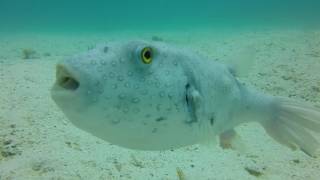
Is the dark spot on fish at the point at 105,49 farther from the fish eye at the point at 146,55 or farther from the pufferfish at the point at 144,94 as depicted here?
the fish eye at the point at 146,55

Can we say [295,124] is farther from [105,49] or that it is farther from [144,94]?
[105,49]

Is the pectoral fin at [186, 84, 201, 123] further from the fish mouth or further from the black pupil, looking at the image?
the fish mouth

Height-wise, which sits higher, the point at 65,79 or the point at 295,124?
the point at 65,79

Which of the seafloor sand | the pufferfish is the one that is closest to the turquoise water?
the seafloor sand

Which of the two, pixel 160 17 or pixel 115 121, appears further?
pixel 160 17

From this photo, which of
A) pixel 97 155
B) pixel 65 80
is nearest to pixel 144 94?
pixel 65 80

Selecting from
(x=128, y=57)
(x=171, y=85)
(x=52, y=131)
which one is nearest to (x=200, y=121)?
(x=171, y=85)

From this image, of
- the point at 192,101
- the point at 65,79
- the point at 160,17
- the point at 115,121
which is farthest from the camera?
the point at 160,17
